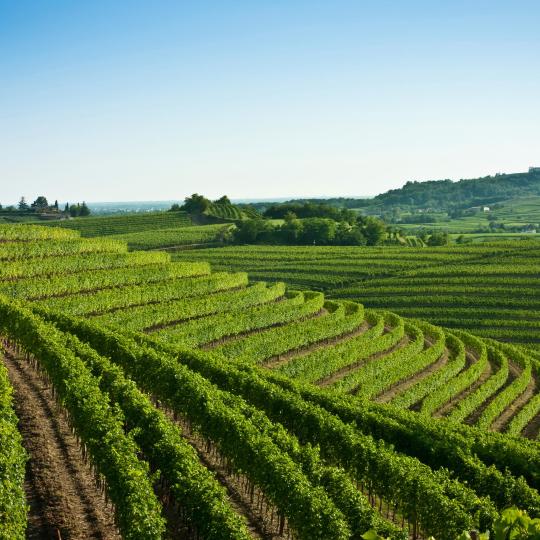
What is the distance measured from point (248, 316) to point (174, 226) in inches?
4840

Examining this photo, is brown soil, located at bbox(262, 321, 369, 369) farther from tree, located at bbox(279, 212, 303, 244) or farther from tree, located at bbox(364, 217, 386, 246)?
tree, located at bbox(364, 217, 386, 246)

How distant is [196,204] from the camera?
192375 mm

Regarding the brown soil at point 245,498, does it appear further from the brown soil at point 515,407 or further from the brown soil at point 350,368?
the brown soil at point 515,407

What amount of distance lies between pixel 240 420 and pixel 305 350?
92.1 feet

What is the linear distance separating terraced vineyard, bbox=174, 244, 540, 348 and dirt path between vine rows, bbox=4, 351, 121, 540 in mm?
62060

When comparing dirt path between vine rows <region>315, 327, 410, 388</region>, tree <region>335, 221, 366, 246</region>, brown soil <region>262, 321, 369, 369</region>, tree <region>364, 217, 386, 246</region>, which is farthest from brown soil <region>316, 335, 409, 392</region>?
tree <region>364, 217, 386, 246</region>

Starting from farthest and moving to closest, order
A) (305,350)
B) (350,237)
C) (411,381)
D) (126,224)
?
1. (126,224)
2. (350,237)
3. (305,350)
4. (411,381)

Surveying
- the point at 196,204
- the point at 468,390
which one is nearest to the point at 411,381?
the point at 468,390

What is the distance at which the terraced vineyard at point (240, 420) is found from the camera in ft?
69.7

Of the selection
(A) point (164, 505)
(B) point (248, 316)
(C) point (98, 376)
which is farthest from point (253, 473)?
(B) point (248, 316)

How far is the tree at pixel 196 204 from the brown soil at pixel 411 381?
137m

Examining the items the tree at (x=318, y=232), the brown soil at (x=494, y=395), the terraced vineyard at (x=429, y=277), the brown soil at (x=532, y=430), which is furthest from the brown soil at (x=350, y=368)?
the tree at (x=318, y=232)

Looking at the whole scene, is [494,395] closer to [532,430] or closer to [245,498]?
[532,430]

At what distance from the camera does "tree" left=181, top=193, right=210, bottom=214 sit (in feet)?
627
